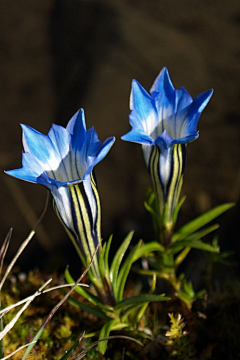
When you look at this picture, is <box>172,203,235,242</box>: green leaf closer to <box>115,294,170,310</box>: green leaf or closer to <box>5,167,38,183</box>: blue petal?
<box>115,294,170,310</box>: green leaf

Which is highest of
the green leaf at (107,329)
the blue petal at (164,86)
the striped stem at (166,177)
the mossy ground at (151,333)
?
the blue petal at (164,86)

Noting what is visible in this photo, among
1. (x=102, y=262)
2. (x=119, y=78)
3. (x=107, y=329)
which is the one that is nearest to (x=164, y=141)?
(x=102, y=262)

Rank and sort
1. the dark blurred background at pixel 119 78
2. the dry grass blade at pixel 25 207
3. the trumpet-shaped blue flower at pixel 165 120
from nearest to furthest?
the trumpet-shaped blue flower at pixel 165 120 < the dark blurred background at pixel 119 78 < the dry grass blade at pixel 25 207

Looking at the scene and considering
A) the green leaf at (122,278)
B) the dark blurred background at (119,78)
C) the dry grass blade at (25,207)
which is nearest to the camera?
the green leaf at (122,278)

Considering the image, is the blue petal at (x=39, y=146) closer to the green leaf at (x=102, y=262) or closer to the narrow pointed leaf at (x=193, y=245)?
the green leaf at (x=102, y=262)

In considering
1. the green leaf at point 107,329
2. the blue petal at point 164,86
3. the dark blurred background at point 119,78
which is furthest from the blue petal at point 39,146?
the dark blurred background at point 119,78

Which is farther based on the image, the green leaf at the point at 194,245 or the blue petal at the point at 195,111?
the green leaf at the point at 194,245

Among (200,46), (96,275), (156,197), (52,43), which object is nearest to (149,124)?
(156,197)
